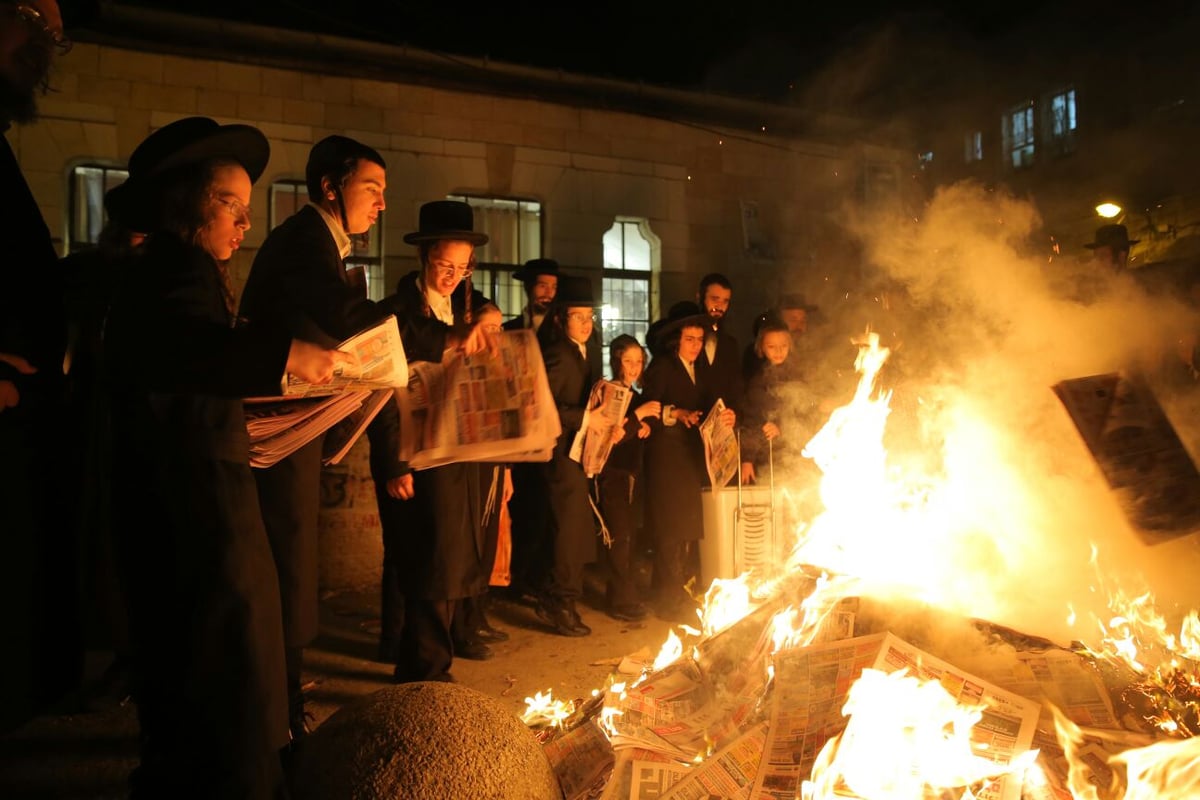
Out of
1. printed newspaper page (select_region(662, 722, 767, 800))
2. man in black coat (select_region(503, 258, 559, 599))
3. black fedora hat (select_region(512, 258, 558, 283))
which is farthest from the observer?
black fedora hat (select_region(512, 258, 558, 283))

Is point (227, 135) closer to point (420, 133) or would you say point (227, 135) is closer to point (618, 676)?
point (618, 676)

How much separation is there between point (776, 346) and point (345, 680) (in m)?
4.33

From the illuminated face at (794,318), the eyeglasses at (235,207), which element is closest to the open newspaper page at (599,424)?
the illuminated face at (794,318)

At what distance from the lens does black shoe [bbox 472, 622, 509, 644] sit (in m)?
5.98

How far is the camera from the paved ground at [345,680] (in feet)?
12.6

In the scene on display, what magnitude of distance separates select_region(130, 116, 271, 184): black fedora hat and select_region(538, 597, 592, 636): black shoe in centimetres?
424

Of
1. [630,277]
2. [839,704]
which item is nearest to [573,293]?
[839,704]

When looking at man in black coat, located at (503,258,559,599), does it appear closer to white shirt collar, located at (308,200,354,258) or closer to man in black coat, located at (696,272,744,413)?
man in black coat, located at (696,272,744,413)

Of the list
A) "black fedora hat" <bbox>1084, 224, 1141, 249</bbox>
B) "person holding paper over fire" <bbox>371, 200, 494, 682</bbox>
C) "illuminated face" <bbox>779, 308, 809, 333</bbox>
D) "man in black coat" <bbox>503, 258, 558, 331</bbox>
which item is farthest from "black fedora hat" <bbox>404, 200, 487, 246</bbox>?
"black fedora hat" <bbox>1084, 224, 1141, 249</bbox>

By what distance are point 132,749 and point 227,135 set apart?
10.1ft

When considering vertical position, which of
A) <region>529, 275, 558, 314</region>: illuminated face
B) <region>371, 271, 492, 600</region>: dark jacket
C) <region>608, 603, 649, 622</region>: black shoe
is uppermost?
<region>529, 275, 558, 314</region>: illuminated face

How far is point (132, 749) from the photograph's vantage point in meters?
4.13

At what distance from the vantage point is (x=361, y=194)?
4.00m

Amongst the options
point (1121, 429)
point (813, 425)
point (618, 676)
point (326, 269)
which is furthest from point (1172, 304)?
point (326, 269)
